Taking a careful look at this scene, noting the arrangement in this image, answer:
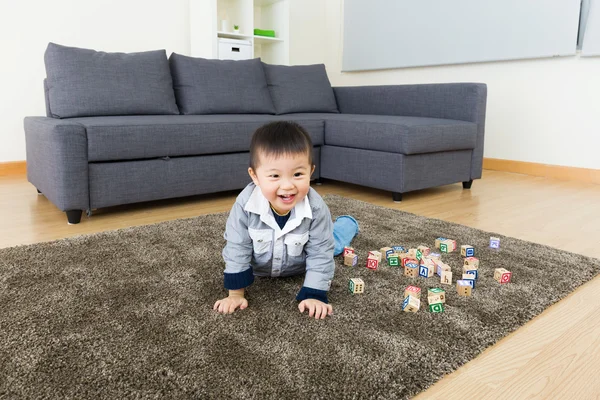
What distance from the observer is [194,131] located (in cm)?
235

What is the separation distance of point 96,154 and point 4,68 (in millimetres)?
1816

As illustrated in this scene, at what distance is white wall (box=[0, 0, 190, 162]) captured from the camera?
323 centimetres

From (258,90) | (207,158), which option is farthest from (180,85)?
(207,158)

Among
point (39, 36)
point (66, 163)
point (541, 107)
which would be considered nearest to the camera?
point (66, 163)

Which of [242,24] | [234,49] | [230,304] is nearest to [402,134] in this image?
[230,304]

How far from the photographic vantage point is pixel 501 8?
141 inches

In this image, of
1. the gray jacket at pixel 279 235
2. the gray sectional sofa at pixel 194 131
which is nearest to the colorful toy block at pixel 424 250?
the gray jacket at pixel 279 235

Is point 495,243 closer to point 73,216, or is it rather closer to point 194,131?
point 194,131

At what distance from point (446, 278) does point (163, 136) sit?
154 centimetres

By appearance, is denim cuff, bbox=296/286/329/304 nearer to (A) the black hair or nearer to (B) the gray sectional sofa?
(A) the black hair

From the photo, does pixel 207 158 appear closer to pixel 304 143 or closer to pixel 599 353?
pixel 304 143

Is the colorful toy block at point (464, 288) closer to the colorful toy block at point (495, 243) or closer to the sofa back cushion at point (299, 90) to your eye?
the colorful toy block at point (495, 243)

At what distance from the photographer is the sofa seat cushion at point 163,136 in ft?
6.82

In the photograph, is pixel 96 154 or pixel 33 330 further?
pixel 96 154
